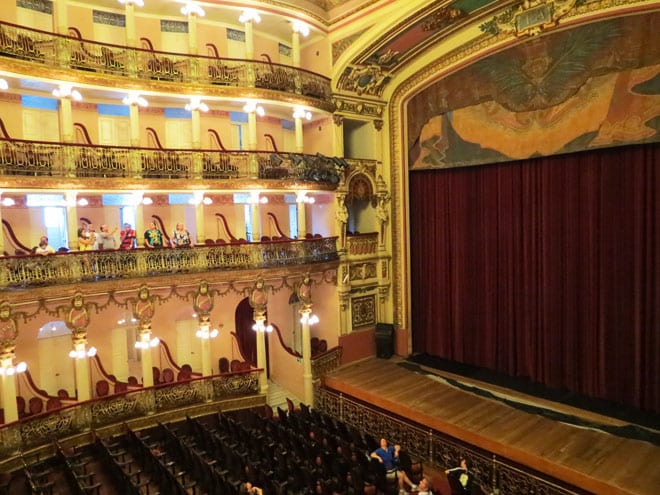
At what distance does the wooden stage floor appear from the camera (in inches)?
361

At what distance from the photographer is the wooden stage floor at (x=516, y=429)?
30.1 ft

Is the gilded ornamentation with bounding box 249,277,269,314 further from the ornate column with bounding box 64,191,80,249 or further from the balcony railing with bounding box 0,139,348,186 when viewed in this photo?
the ornate column with bounding box 64,191,80,249

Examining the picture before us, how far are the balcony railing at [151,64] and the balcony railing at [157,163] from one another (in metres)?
2.00

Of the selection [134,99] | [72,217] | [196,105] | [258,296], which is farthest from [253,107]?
[72,217]

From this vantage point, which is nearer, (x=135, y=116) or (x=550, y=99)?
(x=550, y=99)

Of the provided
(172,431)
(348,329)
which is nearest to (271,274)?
(348,329)

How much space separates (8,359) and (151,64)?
8173 mm

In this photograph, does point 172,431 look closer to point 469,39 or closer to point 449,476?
point 449,476

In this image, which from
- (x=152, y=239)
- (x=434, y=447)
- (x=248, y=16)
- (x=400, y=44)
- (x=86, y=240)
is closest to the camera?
(x=434, y=447)

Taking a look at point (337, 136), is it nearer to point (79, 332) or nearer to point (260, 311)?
point (260, 311)

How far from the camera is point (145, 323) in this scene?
13000 millimetres

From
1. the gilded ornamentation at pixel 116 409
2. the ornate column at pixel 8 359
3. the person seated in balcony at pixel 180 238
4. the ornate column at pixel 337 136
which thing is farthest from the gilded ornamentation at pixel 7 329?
the ornate column at pixel 337 136

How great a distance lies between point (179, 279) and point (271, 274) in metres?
2.56

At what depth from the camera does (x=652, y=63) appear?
11102 mm
